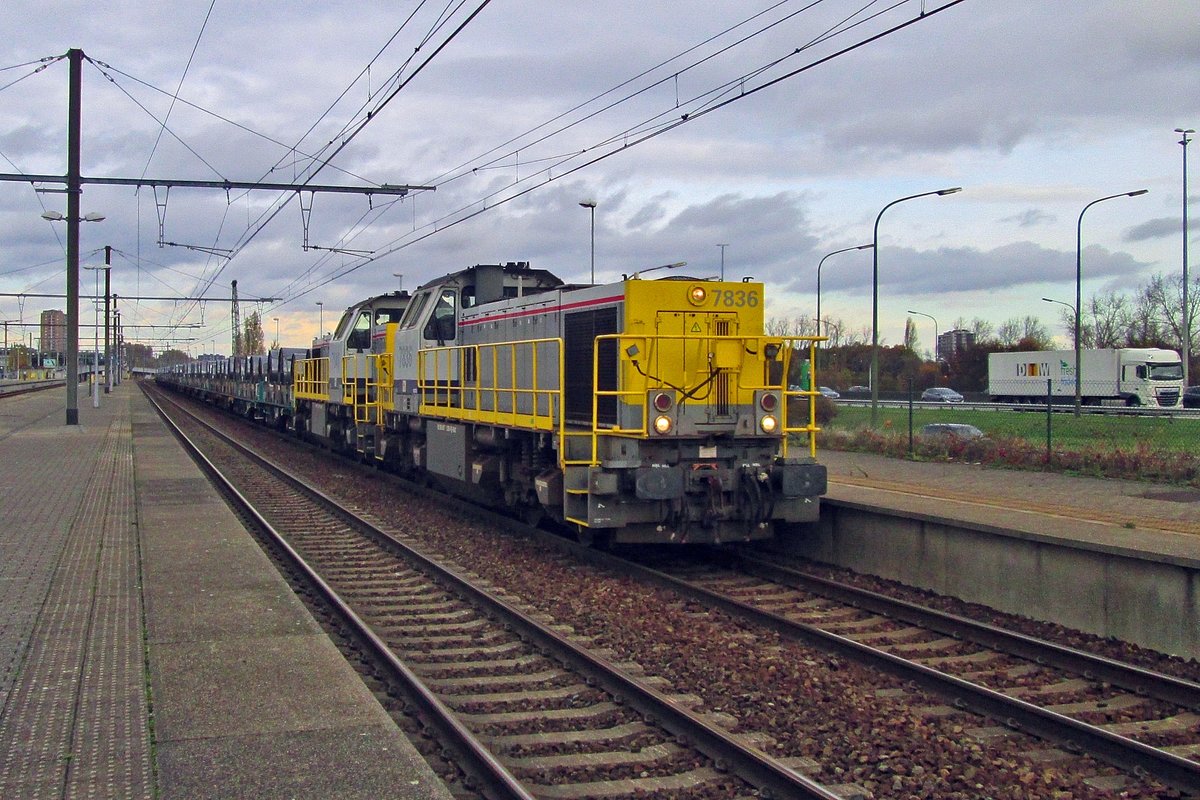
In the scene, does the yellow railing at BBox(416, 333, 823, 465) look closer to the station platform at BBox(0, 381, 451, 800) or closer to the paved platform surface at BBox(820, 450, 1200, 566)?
the paved platform surface at BBox(820, 450, 1200, 566)

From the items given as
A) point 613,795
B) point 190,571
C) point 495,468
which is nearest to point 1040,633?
point 613,795

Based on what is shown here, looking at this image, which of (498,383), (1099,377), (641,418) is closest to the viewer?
(641,418)

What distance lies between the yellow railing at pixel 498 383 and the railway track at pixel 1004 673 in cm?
254

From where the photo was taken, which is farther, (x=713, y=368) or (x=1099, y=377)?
(x=1099, y=377)

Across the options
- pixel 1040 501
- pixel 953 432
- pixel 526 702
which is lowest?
pixel 526 702

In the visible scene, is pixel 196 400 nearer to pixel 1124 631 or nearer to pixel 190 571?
pixel 190 571

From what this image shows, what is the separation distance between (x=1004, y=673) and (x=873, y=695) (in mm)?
1208

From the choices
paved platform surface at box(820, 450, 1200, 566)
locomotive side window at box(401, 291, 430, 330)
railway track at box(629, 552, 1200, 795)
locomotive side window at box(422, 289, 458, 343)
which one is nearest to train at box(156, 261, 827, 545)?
railway track at box(629, 552, 1200, 795)

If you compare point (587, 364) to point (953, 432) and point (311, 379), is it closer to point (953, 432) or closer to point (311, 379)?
point (953, 432)

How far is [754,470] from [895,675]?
354cm

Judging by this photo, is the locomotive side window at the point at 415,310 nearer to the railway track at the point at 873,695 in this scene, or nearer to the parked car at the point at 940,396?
the railway track at the point at 873,695

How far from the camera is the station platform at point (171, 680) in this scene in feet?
15.0

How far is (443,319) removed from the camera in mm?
15695

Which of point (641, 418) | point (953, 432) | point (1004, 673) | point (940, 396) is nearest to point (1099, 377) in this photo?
point (940, 396)
